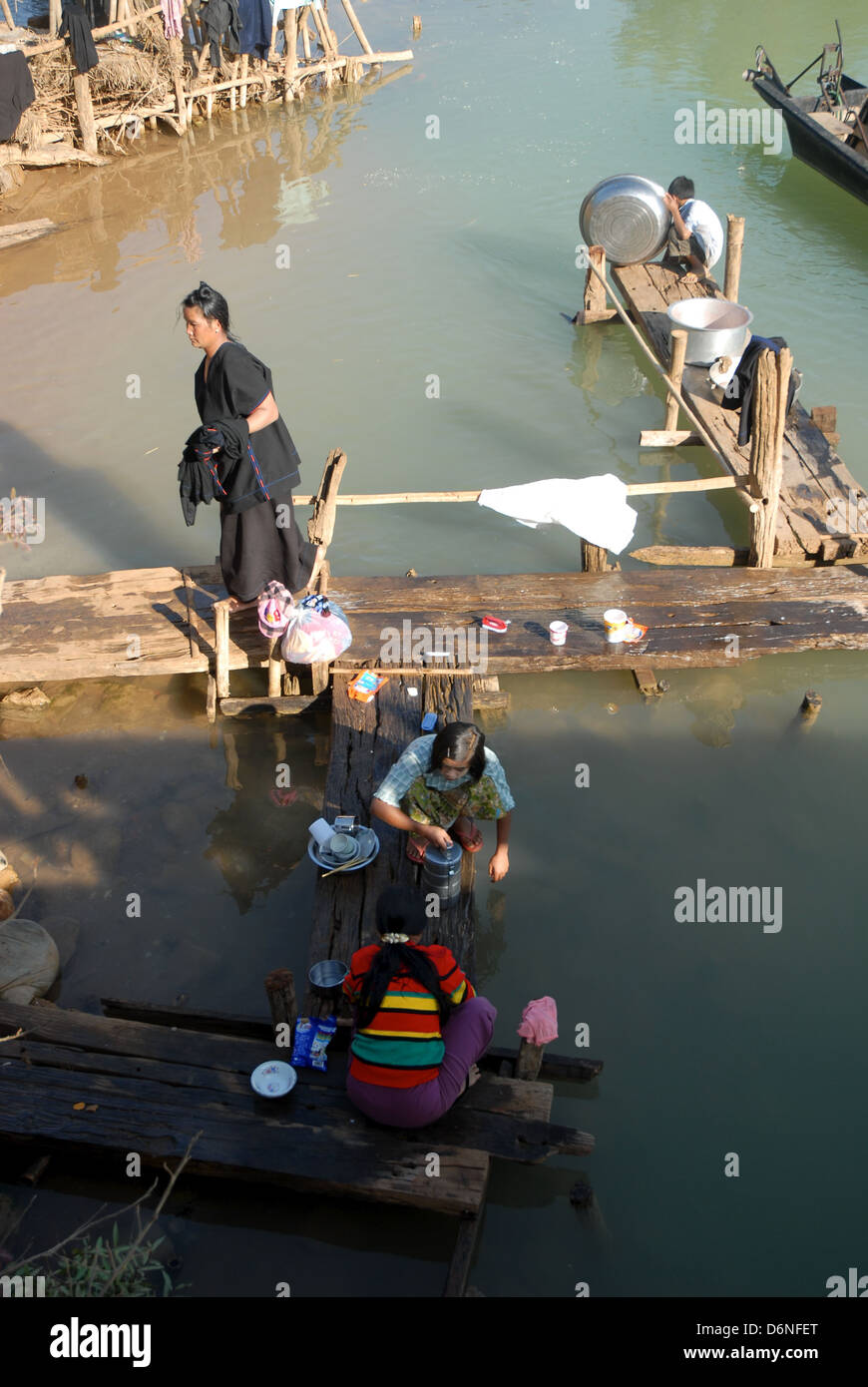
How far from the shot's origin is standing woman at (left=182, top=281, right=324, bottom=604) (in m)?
5.21

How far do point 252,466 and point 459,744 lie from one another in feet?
7.74

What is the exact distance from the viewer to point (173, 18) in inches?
561

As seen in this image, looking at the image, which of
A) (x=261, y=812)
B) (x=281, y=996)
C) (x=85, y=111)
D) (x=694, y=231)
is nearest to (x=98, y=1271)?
(x=281, y=996)

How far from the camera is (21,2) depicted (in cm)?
2173

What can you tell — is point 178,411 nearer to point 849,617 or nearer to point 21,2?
point 849,617

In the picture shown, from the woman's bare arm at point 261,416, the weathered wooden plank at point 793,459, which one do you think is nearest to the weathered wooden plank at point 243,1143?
the woman's bare arm at point 261,416

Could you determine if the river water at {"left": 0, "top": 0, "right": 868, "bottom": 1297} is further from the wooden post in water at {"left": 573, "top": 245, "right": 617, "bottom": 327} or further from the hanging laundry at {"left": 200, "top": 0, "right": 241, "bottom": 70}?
the hanging laundry at {"left": 200, "top": 0, "right": 241, "bottom": 70}

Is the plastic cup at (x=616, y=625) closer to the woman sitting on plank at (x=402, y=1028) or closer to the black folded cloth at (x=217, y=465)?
the black folded cloth at (x=217, y=465)

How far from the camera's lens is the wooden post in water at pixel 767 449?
267 inches

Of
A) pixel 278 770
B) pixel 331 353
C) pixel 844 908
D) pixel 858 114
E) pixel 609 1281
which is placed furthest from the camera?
pixel 858 114

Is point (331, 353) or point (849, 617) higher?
point (331, 353)

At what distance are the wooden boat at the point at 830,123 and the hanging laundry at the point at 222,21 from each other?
25.9 ft
